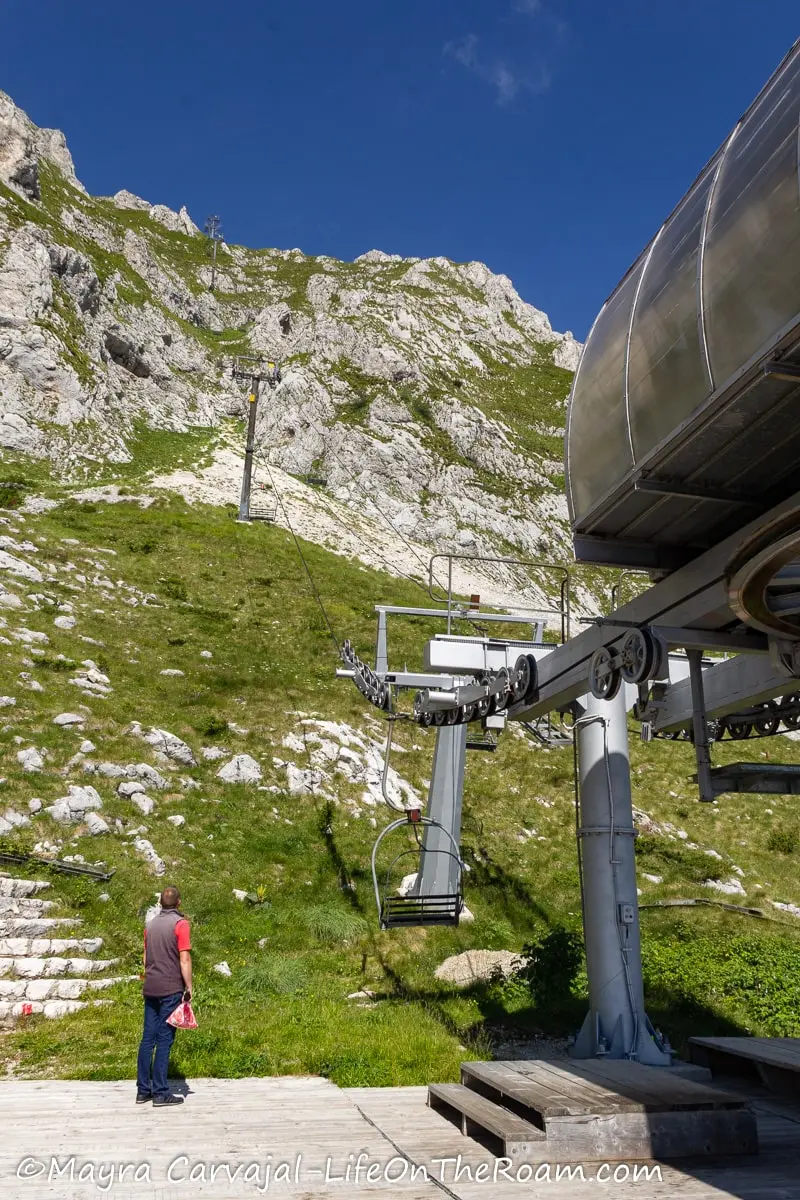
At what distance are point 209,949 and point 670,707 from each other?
9245 mm

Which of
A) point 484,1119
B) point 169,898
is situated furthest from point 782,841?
point 169,898

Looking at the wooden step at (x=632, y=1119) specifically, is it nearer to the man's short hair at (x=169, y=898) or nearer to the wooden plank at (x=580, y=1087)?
the wooden plank at (x=580, y=1087)

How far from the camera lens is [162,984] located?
27.1 ft

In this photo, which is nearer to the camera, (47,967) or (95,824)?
(47,967)

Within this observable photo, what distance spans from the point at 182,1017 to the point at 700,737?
597 centimetres

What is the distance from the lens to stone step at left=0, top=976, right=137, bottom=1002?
11492mm

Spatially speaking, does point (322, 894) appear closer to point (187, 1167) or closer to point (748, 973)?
point (748, 973)

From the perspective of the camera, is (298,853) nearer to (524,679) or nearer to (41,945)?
(41,945)

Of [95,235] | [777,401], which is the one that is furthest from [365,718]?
[95,235]

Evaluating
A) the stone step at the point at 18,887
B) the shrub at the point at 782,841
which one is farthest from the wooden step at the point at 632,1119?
the shrub at the point at 782,841

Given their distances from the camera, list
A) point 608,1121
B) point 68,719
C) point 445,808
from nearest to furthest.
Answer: point 608,1121 < point 445,808 < point 68,719

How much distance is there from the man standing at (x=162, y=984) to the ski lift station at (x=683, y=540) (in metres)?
2.76

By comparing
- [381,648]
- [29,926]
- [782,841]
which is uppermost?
[381,648]

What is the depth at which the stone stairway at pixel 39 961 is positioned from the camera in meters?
11.4
